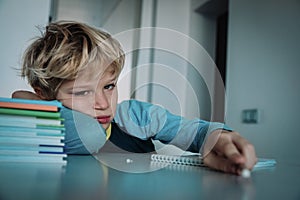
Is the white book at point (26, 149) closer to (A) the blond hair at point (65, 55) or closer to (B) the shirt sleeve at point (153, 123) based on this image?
(A) the blond hair at point (65, 55)

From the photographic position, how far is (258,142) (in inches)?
86.3

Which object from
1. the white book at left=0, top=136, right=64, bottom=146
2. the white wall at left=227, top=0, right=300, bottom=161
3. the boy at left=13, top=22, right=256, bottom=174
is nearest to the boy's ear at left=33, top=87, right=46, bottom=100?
the boy at left=13, top=22, right=256, bottom=174

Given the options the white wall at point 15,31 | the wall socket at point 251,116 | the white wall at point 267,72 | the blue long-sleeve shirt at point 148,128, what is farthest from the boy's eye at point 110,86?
the wall socket at point 251,116

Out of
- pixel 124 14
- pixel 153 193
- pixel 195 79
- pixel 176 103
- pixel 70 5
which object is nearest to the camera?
pixel 153 193

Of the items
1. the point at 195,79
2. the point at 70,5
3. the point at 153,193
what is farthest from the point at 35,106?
the point at 70,5

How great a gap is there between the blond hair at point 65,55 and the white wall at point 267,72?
1.50 metres

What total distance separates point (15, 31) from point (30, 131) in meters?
1.10

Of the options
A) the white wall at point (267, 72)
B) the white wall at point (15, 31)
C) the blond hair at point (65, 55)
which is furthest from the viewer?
the white wall at point (267, 72)

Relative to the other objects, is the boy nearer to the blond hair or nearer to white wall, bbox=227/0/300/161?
the blond hair

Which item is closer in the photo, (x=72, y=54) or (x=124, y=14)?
Result: (x=72, y=54)

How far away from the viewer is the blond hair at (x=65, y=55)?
2.16 feet

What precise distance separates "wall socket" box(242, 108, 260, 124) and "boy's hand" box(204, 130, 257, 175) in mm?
1814

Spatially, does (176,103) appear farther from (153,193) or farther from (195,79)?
(195,79)

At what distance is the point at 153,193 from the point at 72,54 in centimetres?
46
